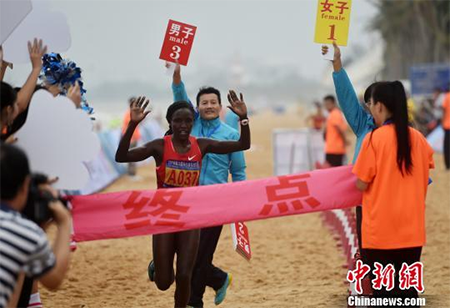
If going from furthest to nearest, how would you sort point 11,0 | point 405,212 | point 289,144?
point 289,144
point 11,0
point 405,212

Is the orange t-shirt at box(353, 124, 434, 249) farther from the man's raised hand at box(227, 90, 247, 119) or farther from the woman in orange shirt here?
the man's raised hand at box(227, 90, 247, 119)

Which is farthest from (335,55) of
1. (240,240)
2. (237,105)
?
(240,240)

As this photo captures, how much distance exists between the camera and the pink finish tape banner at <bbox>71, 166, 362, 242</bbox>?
626 centimetres

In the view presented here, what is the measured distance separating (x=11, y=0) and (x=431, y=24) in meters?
35.3

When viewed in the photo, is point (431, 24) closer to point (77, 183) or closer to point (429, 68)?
point (429, 68)

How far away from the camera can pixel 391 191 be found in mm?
5410

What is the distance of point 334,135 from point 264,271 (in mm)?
5973

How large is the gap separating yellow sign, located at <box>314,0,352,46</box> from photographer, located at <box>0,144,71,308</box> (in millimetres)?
3178

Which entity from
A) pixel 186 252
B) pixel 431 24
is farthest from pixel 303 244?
pixel 431 24

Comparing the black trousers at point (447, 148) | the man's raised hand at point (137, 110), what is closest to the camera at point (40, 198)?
the man's raised hand at point (137, 110)

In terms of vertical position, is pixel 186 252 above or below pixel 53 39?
below

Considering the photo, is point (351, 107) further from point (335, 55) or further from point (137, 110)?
point (137, 110)

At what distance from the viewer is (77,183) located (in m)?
5.61

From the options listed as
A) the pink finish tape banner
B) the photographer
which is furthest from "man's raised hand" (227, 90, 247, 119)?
the photographer
